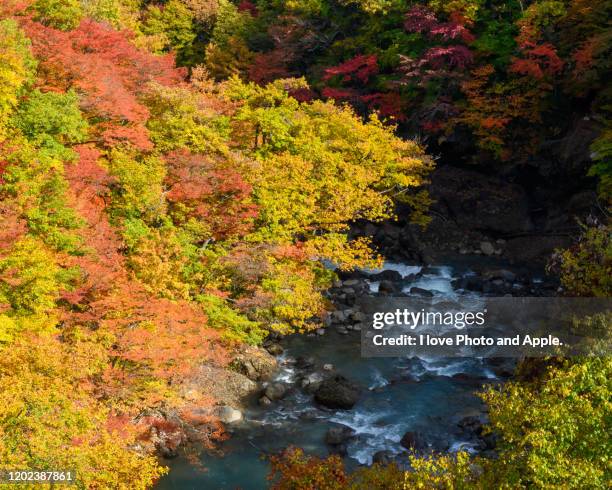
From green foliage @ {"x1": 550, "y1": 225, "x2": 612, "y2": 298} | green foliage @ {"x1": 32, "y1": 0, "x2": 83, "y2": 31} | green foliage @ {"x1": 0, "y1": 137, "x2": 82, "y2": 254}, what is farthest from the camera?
green foliage @ {"x1": 32, "y1": 0, "x2": 83, "y2": 31}

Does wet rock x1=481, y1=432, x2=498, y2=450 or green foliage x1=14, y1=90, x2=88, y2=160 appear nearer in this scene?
wet rock x1=481, y1=432, x2=498, y2=450

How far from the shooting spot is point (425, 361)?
2777cm

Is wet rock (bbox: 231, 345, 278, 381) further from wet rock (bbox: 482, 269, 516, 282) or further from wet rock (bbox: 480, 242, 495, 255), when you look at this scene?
wet rock (bbox: 480, 242, 495, 255)

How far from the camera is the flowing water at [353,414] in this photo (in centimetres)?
2038

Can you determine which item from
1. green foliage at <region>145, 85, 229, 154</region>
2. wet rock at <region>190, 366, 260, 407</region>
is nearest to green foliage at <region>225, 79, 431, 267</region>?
green foliage at <region>145, 85, 229, 154</region>

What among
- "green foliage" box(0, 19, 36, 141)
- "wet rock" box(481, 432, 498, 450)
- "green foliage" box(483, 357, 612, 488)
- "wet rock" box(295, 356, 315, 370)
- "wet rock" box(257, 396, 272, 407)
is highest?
"green foliage" box(0, 19, 36, 141)

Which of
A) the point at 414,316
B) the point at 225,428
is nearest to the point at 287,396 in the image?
the point at 225,428

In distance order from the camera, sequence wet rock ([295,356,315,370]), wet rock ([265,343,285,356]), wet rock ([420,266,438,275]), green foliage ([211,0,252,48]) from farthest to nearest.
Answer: green foliage ([211,0,252,48])
wet rock ([420,266,438,275])
wet rock ([265,343,285,356])
wet rock ([295,356,315,370])

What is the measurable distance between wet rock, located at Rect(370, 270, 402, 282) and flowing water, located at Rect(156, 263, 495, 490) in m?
6.62

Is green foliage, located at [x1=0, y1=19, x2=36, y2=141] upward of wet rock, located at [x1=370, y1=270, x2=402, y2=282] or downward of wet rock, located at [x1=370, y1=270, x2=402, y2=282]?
upward

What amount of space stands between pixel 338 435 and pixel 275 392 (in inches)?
148

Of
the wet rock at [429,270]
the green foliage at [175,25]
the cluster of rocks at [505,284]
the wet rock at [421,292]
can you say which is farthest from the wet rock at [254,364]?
the green foliage at [175,25]

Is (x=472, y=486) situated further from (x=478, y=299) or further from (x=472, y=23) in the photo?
(x=472, y=23)

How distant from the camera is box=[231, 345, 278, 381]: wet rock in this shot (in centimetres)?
2570
